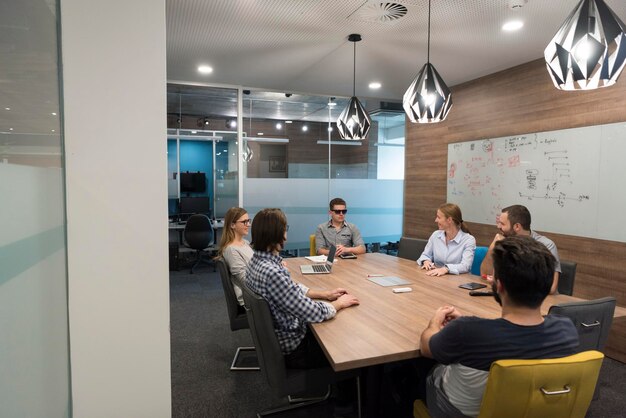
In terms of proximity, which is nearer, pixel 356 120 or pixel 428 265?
pixel 428 265

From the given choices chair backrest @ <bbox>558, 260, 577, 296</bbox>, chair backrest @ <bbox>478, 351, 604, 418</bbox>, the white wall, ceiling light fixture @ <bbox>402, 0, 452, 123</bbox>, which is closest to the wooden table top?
chair backrest @ <bbox>558, 260, 577, 296</bbox>

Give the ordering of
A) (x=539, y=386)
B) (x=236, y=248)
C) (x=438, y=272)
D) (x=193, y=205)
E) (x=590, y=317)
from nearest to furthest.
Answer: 1. (x=539, y=386)
2. (x=590, y=317)
3. (x=236, y=248)
4. (x=438, y=272)
5. (x=193, y=205)

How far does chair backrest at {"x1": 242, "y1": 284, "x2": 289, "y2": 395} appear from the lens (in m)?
1.87

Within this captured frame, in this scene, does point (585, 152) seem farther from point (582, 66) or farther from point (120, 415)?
point (120, 415)

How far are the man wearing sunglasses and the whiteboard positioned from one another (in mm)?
1736

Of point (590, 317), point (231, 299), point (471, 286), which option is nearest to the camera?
point (590, 317)

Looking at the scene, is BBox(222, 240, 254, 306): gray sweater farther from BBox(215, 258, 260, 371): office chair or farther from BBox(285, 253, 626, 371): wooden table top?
BBox(285, 253, 626, 371): wooden table top

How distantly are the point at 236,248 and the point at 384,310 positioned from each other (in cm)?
131

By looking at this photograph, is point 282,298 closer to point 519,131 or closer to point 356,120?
point 356,120

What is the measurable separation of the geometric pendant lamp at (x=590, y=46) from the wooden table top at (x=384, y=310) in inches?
50.0

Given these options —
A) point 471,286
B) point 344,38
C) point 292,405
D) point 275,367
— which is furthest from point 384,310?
point 344,38

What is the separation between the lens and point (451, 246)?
343 cm

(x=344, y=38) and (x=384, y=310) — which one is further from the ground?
(x=344, y=38)

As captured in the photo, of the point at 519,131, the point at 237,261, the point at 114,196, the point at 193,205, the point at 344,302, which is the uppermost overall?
the point at 519,131
